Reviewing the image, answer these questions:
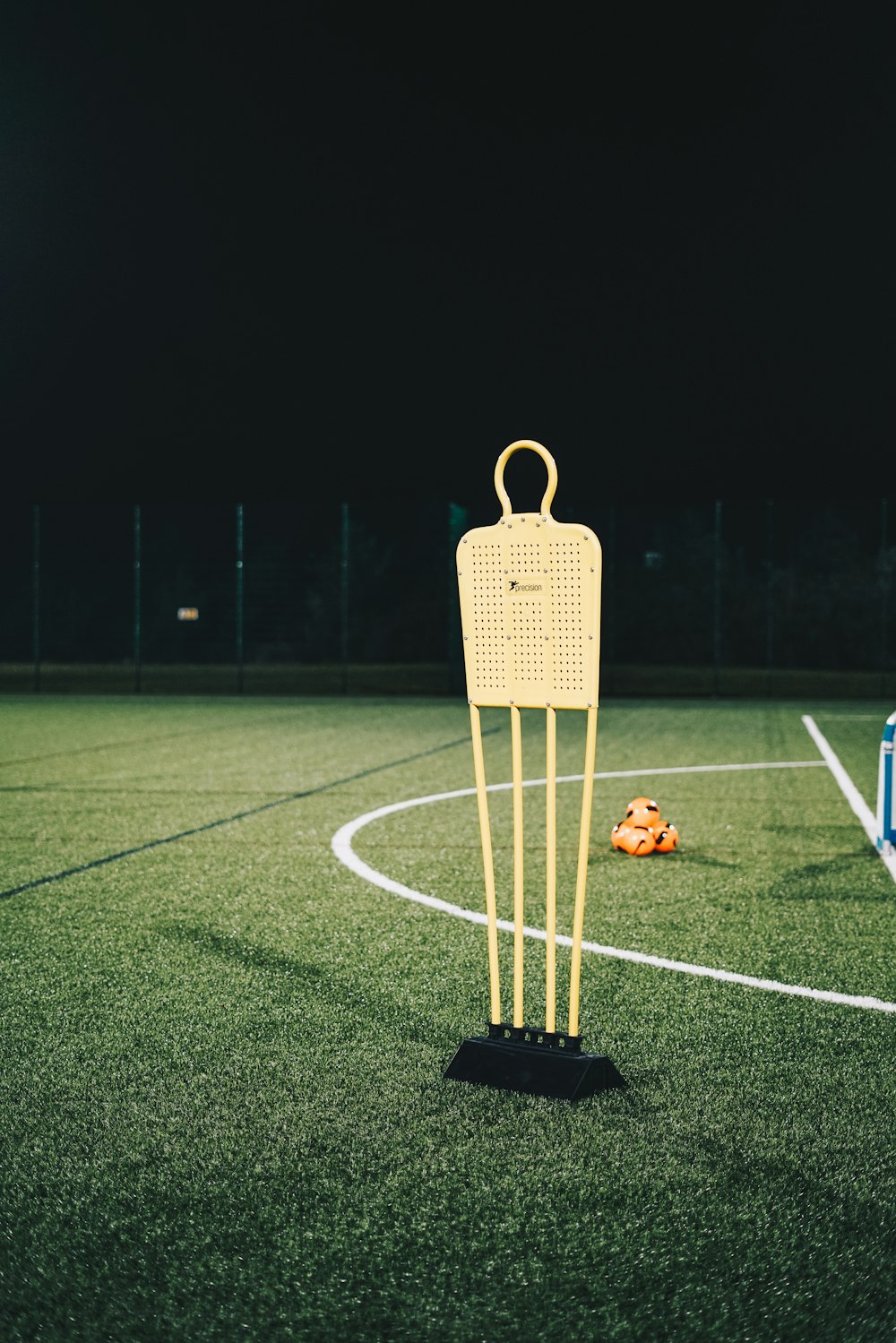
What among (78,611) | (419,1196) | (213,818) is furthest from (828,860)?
(78,611)

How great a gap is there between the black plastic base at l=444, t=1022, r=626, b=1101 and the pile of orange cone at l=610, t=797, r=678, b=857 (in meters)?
3.62

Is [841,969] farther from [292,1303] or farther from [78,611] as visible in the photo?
[78,611]

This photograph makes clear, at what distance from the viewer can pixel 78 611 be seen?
128 ft

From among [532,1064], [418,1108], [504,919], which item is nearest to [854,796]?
[504,919]

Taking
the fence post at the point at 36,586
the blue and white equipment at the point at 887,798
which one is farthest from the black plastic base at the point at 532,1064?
the fence post at the point at 36,586

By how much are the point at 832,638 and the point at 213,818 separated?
93.4 ft

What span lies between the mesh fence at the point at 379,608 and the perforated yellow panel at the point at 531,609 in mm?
24418

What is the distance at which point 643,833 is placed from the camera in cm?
702

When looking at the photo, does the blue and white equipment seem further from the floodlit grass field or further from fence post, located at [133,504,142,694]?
fence post, located at [133,504,142,694]

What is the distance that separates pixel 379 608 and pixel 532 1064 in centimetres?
3236

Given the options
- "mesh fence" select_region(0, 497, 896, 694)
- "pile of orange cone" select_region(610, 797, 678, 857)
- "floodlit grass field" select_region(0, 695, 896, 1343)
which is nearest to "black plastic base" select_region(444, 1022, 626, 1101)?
"floodlit grass field" select_region(0, 695, 896, 1343)

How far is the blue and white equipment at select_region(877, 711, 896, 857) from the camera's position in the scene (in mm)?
6641

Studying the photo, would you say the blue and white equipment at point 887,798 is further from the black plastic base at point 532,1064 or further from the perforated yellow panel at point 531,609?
the perforated yellow panel at point 531,609

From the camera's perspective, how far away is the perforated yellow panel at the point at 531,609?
306 centimetres
